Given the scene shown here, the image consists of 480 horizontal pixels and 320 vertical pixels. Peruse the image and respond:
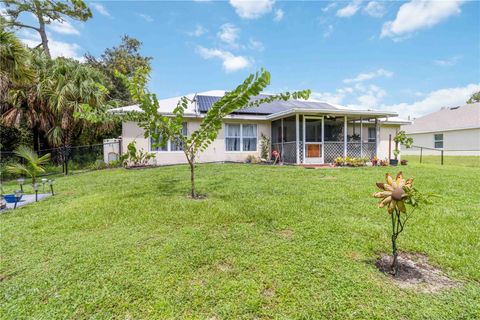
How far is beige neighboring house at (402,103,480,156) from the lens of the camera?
21.9 metres

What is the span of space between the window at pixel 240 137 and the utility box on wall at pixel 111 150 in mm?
6089

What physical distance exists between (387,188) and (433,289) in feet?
3.74

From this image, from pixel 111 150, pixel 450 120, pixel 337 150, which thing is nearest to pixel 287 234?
pixel 337 150

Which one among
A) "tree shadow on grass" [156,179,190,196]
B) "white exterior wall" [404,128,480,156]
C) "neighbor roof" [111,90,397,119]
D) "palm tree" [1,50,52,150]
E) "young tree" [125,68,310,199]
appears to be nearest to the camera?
"young tree" [125,68,310,199]

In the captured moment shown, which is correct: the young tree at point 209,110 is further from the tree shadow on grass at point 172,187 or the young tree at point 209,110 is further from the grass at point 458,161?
the grass at point 458,161

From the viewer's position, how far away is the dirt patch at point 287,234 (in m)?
3.92

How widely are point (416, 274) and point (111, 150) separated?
1471cm

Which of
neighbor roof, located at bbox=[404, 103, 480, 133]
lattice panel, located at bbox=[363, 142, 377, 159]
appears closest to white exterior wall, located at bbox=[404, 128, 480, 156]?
neighbor roof, located at bbox=[404, 103, 480, 133]

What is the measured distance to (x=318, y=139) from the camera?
54.8ft

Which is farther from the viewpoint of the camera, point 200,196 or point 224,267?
point 200,196

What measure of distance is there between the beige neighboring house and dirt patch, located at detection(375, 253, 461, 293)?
20947mm

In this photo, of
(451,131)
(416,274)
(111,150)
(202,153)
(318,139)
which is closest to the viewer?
(416,274)

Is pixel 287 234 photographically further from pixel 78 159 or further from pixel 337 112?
pixel 78 159

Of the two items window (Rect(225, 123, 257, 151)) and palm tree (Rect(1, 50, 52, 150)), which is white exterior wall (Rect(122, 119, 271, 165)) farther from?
palm tree (Rect(1, 50, 52, 150))
